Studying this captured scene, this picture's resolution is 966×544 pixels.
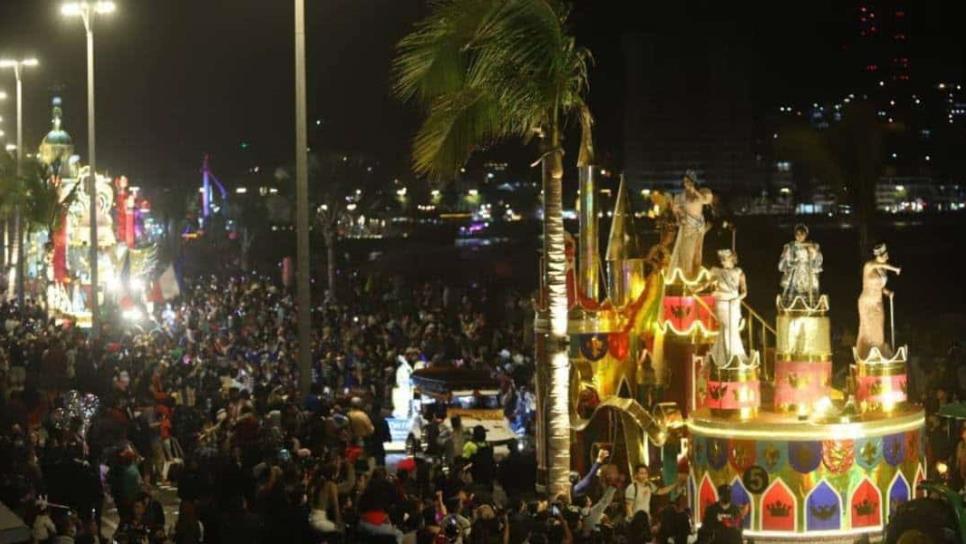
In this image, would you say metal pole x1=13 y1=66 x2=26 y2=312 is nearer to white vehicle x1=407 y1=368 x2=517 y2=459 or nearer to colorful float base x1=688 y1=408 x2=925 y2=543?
white vehicle x1=407 y1=368 x2=517 y2=459

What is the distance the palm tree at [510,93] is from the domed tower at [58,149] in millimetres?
36103

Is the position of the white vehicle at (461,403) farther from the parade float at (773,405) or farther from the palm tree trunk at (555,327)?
the palm tree trunk at (555,327)

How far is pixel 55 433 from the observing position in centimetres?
1738

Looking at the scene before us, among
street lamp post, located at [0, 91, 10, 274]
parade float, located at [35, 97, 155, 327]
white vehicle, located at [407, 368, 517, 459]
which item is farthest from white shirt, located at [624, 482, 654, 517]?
street lamp post, located at [0, 91, 10, 274]

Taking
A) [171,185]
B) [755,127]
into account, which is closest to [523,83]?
[171,185]

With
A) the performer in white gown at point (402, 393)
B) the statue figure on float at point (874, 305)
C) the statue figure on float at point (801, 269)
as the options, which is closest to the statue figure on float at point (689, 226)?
the statue figure on float at point (801, 269)

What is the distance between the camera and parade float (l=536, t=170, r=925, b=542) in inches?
645

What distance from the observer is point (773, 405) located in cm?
1786

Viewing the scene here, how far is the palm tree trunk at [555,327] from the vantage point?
56.9 ft

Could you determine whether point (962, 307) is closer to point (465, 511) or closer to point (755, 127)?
point (465, 511)

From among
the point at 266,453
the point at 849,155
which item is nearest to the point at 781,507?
the point at 266,453

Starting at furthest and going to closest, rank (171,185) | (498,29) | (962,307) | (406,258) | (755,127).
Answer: (755,127) → (171,185) → (406,258) → (962,307) → (498,29)

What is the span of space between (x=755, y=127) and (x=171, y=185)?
8548 centimetres

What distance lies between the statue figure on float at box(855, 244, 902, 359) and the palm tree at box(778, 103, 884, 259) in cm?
1816
